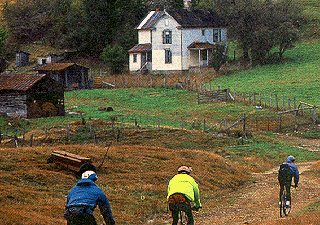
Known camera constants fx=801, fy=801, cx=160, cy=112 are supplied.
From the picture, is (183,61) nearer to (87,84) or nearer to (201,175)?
(87,84)

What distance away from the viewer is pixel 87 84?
8581cm

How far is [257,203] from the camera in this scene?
28188mm

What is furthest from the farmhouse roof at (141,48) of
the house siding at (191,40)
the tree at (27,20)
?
the tree at (27,20)

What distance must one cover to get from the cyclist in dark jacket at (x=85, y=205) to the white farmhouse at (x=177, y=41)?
76.2 m

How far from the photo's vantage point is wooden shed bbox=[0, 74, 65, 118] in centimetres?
6100

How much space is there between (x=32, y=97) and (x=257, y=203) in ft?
119

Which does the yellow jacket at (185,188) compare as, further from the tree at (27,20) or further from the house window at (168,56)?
the tree at (27,20)

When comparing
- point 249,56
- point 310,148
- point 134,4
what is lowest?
point 310,148

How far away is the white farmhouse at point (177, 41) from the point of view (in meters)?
91.1

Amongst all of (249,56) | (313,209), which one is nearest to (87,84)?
(249,56)

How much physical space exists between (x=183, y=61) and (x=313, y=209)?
220ft

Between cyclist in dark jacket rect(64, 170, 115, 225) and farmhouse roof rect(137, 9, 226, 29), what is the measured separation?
76959 mm

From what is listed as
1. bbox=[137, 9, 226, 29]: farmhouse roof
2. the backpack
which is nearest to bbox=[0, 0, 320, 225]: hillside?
the backpack

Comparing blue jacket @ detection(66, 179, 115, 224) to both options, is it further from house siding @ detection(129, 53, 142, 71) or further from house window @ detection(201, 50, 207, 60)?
house siding @ detection(129, 53, 142, 71)
